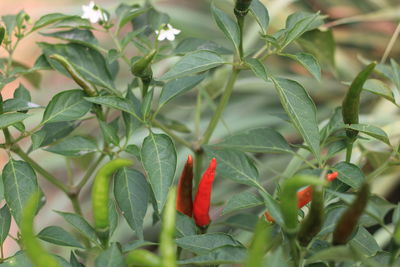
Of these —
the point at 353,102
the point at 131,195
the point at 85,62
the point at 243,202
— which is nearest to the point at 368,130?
the point at 353,102

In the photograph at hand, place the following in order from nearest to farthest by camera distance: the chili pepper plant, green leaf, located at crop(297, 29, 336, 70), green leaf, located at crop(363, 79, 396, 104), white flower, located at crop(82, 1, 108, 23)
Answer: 1. the chili pepper plant
2. green leaf, located at crop(363, 79, 396, 104)
3. white flower, located at crop(82, 1, 108, 23)
4. green leaf, located at crop(297, 29, 336, 70)

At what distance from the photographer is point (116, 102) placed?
0.68m

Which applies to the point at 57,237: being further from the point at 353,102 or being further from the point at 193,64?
the point at 353,102

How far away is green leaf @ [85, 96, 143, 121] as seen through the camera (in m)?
0.67

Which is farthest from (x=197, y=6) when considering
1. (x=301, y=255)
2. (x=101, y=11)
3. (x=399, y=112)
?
(x=301, y=255)

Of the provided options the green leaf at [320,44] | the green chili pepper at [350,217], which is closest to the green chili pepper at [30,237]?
the green chili pepper at [350,217]

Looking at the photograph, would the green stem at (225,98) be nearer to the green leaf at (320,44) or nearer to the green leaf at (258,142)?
the green leaf at (258,142)

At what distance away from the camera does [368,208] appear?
50 cm

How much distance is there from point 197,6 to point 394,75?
1707 millimetres

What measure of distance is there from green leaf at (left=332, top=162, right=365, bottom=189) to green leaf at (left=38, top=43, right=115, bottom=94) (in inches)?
11.8

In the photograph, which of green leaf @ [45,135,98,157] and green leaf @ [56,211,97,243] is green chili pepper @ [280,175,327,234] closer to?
green leaf @ [56,211,97,243]

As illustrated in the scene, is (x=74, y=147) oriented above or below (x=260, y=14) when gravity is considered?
below

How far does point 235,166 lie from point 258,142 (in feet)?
0.14

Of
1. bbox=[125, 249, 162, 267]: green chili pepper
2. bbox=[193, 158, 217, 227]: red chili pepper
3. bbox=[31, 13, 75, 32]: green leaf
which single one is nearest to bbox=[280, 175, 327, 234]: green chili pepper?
bbox=[125, 249, 162, 267]: green chili pepper
